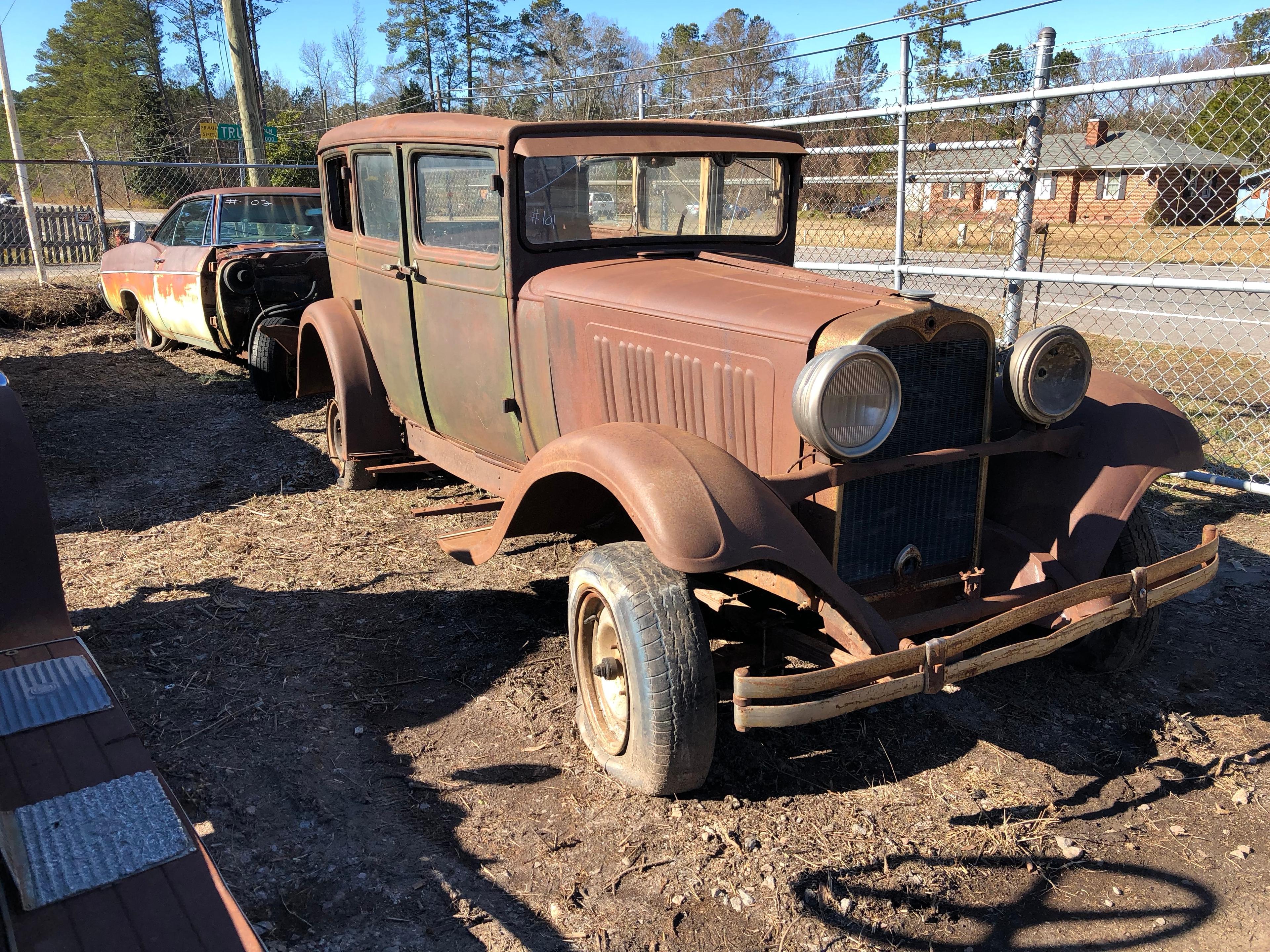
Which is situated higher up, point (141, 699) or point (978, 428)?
point (978, 428)

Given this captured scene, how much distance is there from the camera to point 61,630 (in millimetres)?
2865

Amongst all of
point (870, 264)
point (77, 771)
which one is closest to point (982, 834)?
point (77, 771)

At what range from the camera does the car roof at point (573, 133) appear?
3531mm

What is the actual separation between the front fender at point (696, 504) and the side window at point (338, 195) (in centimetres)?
266

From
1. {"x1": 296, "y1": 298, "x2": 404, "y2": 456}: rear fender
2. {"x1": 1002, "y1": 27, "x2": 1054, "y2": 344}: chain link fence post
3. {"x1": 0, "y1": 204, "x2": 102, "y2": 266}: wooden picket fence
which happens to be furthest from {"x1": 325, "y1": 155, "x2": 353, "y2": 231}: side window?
{"x1": 0, "y1": 204, "x2": 102, "y2": 266}: wooden picket fence

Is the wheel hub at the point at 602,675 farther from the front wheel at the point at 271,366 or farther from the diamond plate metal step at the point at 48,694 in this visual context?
the front wheel at the point at 271,366

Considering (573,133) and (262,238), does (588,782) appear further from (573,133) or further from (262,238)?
(262,238)

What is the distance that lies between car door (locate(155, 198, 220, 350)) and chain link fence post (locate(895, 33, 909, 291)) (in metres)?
5.57

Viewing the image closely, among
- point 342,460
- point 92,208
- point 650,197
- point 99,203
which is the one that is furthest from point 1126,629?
point 92,208

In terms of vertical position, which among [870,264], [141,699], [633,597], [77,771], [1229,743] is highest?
[870,264]

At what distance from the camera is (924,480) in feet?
9.57

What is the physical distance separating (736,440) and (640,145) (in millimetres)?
1417

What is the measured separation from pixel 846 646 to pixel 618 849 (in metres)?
0.85

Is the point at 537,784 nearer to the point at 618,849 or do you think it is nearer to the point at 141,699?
the point at 618,849
